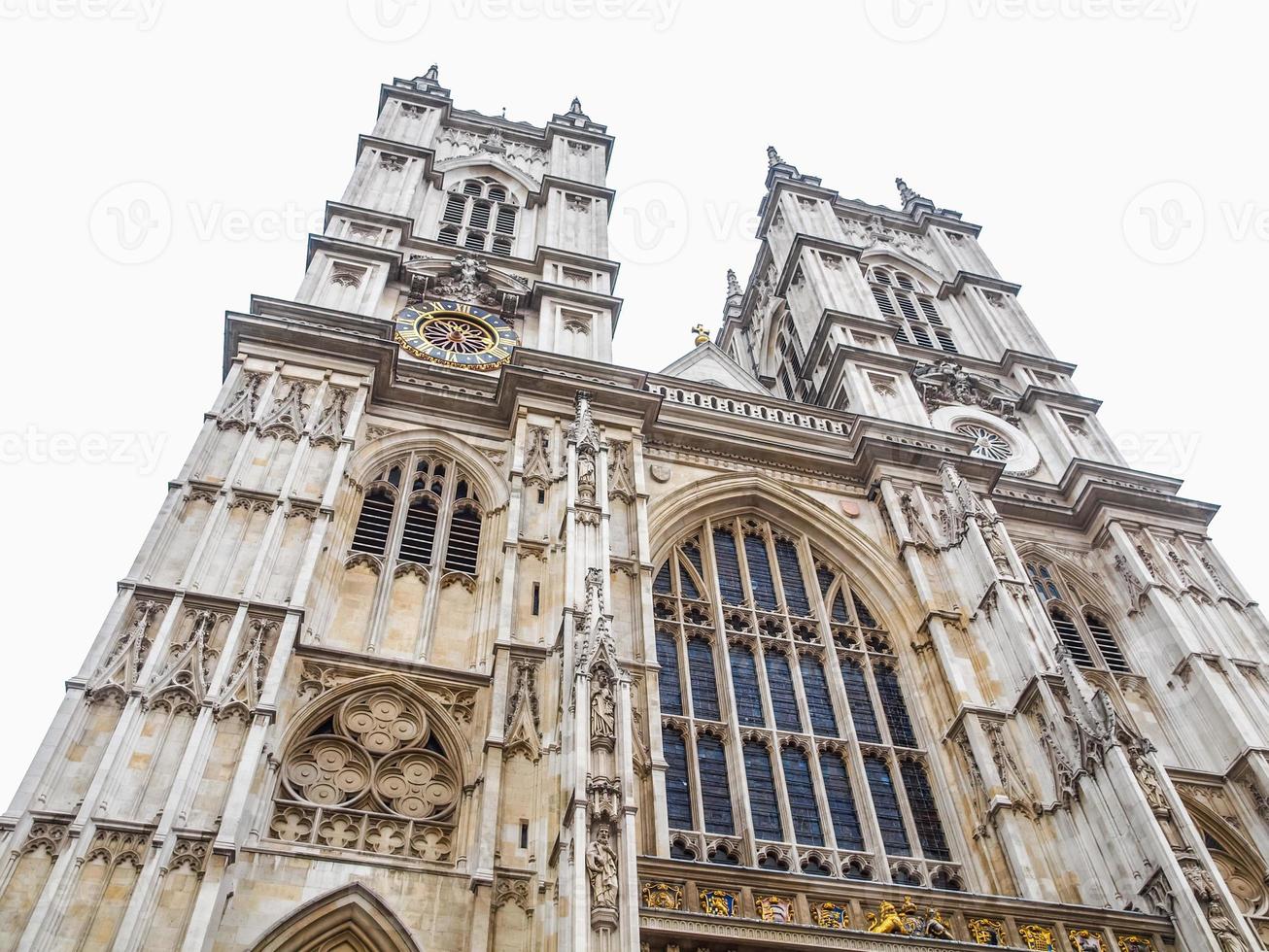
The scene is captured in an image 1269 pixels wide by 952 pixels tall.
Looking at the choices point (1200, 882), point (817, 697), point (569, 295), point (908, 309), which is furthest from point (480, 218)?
point (1200, 882)

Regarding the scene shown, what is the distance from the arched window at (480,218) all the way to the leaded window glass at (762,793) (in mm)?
15285

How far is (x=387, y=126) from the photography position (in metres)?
32.6

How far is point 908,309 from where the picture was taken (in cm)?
3297

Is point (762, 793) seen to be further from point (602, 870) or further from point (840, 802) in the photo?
point (602, 870)

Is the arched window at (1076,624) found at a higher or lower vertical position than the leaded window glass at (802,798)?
higher

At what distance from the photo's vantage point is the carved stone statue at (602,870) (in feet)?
37.9

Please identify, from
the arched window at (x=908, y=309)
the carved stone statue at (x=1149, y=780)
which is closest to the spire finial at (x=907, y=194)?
the arched window at (x=908, y=309)

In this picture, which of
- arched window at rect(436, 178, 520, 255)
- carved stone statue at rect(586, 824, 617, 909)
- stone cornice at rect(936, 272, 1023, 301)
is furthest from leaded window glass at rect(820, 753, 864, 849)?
stone cornice at rect(936, 272, 1023, 301)

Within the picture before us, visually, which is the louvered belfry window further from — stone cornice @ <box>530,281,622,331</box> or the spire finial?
the spire finial

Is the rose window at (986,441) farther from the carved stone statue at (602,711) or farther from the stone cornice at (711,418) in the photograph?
the carved stone statue at (602,711)

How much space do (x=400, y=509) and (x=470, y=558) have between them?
1.55 metres

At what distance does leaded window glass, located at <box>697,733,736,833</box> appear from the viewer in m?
16.5

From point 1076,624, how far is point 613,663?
467 inches

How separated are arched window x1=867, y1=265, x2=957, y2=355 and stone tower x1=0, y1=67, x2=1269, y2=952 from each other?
1.62m
